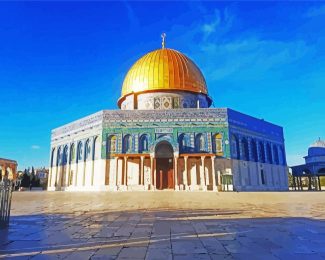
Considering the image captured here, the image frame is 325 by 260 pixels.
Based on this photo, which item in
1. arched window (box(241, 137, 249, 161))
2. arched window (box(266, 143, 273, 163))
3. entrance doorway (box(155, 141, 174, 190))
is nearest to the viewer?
entrance doorway (box(155, 141, 174, 190))

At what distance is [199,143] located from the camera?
25.1m

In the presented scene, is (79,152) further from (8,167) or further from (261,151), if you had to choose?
(8,167)

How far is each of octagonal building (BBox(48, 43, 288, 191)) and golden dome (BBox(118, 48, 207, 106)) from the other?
10 cm

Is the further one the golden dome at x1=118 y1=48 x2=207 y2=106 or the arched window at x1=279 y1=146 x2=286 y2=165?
the arched window at x1=279 y1=146 x2=286 y2=165

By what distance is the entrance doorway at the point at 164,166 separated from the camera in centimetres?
2433

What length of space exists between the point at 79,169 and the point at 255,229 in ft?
82.2

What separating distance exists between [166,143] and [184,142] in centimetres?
167

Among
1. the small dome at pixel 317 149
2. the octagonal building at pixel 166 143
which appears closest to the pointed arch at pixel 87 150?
the octagonal building at pixel 166 143

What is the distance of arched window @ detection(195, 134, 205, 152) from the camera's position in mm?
24938

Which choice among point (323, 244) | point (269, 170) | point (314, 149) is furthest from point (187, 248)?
point (314, 149)

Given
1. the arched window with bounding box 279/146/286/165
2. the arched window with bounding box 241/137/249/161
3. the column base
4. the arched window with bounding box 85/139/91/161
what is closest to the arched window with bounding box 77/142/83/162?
the arched window with bounding box 85/139/91/161

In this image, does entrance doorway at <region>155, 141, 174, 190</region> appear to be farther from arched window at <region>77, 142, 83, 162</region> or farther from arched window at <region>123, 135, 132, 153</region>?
arched window at <region>77, 142, 83, 162</region>

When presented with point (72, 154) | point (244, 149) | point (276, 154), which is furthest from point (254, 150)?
point (72, 154)

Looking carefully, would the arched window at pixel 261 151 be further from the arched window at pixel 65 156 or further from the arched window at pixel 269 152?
the arched window at pixel 65 156
